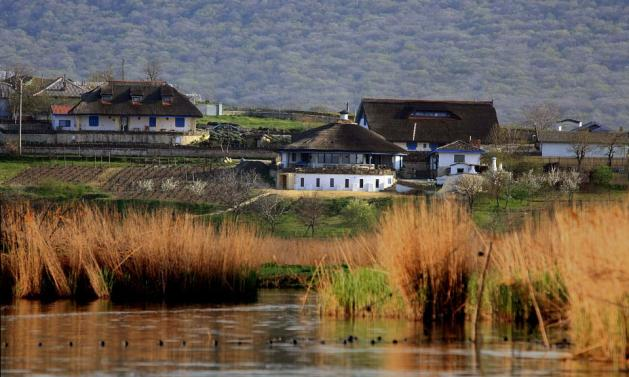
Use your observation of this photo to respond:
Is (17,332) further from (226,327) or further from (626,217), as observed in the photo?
(626,217)

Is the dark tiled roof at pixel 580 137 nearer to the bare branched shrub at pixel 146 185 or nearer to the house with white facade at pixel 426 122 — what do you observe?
the house with white facade at pixel 426 122

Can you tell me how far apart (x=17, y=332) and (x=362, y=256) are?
38.8 feet

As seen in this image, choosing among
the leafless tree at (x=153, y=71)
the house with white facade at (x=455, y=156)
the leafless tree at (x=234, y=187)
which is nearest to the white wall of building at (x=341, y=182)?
the leafless tree at (x=234, y=187)

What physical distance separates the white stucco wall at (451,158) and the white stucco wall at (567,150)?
639cm

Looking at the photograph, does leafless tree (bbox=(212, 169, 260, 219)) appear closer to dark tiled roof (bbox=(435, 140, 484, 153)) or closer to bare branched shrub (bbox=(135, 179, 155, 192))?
bare branched shrub (bbox=(135, 179, 155, 192))

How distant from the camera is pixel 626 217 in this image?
2503 centimetres

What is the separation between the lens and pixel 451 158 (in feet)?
287

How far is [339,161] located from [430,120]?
16.3 metres

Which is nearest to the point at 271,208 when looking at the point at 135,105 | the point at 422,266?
the point at 135,105

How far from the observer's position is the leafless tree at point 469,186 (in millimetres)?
71431

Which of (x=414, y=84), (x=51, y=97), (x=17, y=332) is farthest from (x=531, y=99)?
(x=17, y=332)

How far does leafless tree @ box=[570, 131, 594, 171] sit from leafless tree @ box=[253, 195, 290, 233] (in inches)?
957

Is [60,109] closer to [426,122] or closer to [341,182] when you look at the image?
[426,122]

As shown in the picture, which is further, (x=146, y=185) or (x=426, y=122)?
(x=426, y=122)
